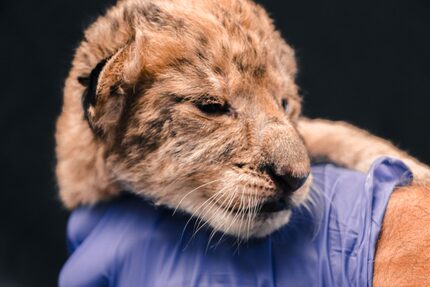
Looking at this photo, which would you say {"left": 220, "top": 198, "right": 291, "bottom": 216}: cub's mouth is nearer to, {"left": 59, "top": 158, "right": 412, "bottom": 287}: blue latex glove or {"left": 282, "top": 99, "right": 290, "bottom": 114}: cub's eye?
{"left": 59, "top": 158, "right": 412, "bottom": 287}: blue latex glove

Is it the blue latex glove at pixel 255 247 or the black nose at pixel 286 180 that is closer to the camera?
the black nose at pixel 286 180

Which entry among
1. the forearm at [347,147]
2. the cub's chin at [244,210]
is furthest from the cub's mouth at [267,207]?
the forearm at [347,147]

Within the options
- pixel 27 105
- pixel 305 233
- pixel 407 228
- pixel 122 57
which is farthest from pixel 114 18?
pixel 27 105

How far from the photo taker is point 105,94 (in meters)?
1.68

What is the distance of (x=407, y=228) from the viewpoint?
5.43 feet

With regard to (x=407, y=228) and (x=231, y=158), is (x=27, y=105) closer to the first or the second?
(x=231, y=158)

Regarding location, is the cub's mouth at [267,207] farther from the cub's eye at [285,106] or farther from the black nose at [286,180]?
the cub's eye at [285,106]

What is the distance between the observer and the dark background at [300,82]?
3.05 m

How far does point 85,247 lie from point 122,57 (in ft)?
2.35

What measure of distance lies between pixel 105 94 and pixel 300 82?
1.87 metres

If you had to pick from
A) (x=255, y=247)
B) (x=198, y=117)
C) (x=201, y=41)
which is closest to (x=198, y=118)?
(x=198, y=117)

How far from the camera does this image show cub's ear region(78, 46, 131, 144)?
1.65m

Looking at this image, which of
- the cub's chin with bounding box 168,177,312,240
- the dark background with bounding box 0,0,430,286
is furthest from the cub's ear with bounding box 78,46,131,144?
the dark background with bounding box 0,0,430,286

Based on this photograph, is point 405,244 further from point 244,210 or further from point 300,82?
point 300,82
